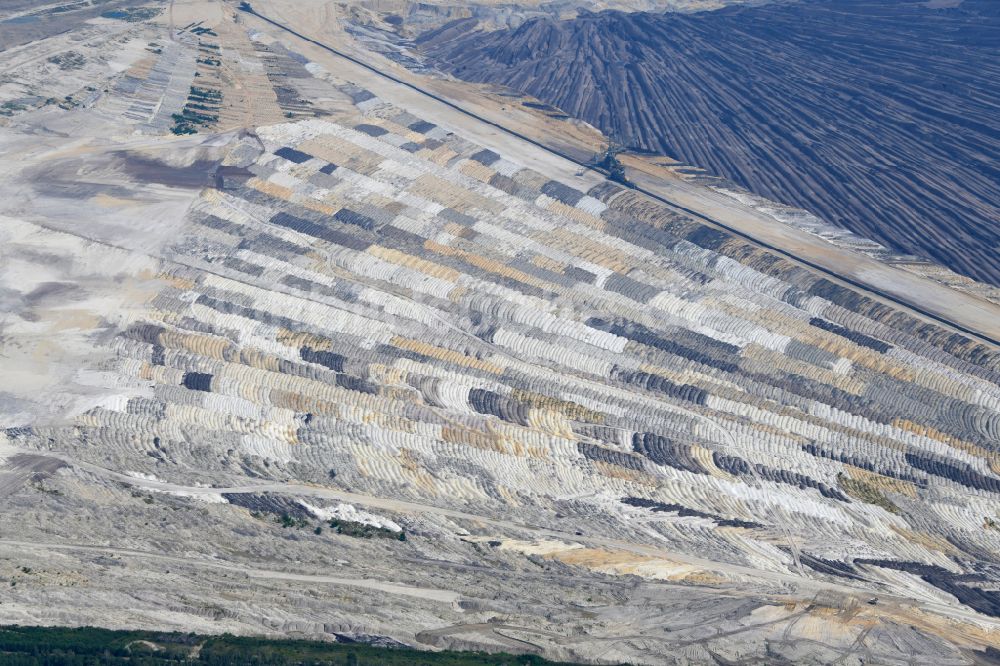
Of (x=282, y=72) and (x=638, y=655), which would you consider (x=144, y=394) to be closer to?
(x=638, y=655)

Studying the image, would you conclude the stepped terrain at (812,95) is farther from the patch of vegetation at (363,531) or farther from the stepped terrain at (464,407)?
the patch of vegetation at (363,531)

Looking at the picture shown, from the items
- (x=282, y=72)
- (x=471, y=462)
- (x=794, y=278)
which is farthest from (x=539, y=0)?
(x=471, y=462)

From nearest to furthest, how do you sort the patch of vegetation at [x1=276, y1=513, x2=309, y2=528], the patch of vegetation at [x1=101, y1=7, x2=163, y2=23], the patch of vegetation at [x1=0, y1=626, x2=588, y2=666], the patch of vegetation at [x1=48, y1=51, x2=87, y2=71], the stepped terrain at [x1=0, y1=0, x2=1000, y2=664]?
the patch of vegetation at [x1=0, y1=626, x2=588, y2=666]
the stepped terrain at [x1=0, y1=0, x2=1000, y2=664]
the patch of vegetation at [x1=276, y1=513, x2=309, y2=528]
the patch of vegetation at [x1=48, y1=51, x2=87, y2=71]
the patch of vegetation at [x1=101, y1=7, x2=163, y2=23]

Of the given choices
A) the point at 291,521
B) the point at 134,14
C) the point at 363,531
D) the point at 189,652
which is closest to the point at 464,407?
the point at 363,531

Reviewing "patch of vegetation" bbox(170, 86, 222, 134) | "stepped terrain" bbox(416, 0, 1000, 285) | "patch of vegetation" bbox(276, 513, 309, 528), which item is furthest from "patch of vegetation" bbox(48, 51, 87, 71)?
"patch of vegetation" bbox(276, 513, 309, 528)

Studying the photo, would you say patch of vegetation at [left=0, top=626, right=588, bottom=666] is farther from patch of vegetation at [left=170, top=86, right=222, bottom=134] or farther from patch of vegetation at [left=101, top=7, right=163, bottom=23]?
patch of vegetation at [left=101, top=7, right=163, bottom=23]

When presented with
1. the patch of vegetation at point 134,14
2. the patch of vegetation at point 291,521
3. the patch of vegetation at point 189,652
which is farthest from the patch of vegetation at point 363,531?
the patch of vegetation at point 134,14
